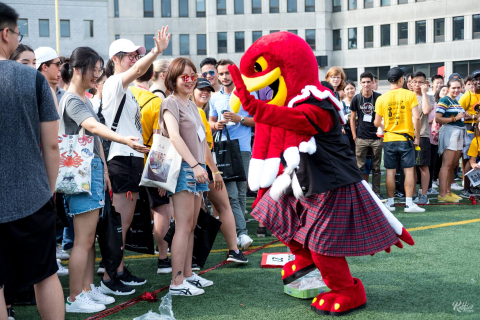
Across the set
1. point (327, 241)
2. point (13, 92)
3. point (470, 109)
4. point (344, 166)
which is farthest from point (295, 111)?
point (470, 109)

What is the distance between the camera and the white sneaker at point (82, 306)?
4020mm

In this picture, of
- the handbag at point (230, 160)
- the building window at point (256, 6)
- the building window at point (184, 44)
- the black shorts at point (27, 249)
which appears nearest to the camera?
the black shorts at point (27, 249)

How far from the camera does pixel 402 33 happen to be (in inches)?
1725

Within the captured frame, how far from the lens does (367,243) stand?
378 centimetres

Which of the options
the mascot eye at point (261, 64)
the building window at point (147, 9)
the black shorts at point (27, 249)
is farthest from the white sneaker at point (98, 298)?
the building window at point (147, 9)

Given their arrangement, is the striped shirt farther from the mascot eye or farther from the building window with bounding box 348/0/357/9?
the building window with bounding box 348/0/357/9

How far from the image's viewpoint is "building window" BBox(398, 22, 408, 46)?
43562mm

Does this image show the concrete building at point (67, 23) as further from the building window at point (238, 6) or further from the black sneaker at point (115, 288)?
the black sneaker at point (115, 288)

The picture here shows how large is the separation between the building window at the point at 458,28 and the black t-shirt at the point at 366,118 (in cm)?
3647

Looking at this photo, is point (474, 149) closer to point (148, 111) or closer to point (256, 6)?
point (148, 111)

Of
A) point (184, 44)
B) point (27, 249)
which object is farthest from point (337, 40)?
point (27, 249)

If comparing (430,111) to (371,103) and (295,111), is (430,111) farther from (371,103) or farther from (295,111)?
(295,111)

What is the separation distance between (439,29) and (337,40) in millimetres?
8464

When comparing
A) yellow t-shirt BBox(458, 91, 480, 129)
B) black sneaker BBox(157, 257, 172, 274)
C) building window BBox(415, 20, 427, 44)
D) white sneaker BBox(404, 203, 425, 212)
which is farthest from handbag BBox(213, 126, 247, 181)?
building window BBox(415, 20, 427, 44)
